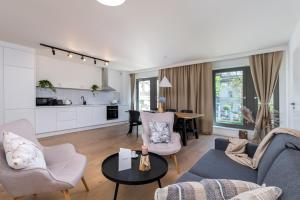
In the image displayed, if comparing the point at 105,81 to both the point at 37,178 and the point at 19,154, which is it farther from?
the point at 37,178

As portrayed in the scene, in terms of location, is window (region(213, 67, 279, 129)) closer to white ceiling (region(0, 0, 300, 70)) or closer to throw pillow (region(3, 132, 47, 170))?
white ceiling (region(0, 0, 300, 70))

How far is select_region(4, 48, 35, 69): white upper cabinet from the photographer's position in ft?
11.8

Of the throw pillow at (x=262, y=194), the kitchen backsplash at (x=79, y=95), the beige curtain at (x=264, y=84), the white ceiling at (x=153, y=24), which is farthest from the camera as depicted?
the kitchen backsplash at (x=79, y=95)

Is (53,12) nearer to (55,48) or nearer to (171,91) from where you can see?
(55,48)

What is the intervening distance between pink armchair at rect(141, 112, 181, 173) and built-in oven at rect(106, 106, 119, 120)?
3.40m

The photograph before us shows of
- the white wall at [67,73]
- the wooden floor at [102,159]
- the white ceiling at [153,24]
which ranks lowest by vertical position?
the wooden floor at [102,159]

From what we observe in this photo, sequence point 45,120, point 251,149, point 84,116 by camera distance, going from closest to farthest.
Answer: point 251,149 → point 45,120 → point 84,116

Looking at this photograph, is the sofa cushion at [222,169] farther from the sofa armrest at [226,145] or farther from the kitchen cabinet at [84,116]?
the kitchen cabinet at [84,116]

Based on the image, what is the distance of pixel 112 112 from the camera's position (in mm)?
6336

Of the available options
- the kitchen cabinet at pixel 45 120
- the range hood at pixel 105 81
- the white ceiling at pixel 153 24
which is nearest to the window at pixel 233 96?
the white ceiling at pixel 153 24

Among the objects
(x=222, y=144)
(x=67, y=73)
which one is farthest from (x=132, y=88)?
(x=222, y=144)

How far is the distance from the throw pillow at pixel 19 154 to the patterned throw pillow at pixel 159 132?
1708 millimetres

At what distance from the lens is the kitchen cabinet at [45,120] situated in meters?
4.27

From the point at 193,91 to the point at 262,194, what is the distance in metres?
4.52
